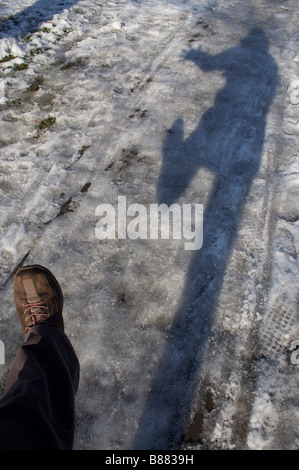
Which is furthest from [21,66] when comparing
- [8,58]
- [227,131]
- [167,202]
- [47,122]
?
[167,202]

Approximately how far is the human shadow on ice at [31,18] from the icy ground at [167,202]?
0.15 feet

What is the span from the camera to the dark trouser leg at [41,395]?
1392 millimetres

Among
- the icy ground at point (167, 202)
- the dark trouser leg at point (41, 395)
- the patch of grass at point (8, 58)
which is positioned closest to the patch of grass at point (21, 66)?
the icy ground at point (167, 202)

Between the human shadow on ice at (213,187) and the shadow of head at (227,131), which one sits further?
the shadow of head at (227,131)

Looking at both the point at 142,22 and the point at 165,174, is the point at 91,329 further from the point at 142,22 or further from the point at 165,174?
the point at 142,22

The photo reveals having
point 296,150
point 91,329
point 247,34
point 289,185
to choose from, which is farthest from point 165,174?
point 247,34

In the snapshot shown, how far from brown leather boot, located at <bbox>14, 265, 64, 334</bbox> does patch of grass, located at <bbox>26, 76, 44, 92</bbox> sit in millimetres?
2735

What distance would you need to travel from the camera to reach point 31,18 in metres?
5.12

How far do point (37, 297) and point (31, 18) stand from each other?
5229 millimetres

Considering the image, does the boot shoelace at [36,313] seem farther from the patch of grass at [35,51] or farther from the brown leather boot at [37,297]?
the patch of grass at [35,51]

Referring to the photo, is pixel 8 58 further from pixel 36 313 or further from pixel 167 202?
pixel 36 313

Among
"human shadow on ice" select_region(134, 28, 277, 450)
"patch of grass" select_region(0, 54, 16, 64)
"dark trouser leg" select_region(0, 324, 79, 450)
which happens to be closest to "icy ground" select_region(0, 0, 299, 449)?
"human shadow on ice" select_region(134, 28, 277, 450)

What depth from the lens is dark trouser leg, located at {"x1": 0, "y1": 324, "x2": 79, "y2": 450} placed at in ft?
4.57

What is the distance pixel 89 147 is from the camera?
3.26 meters
